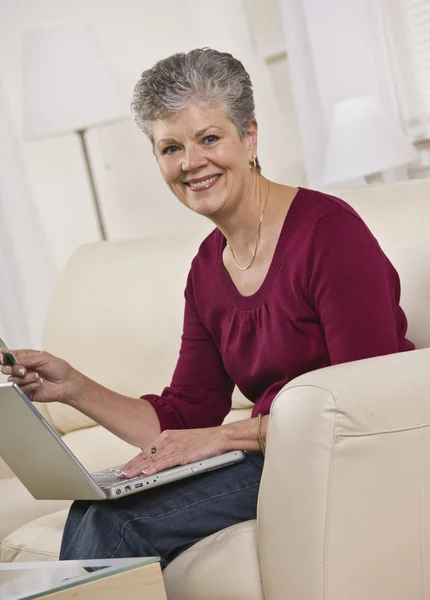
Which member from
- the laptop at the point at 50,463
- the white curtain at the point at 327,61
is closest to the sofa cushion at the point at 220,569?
the laptop at the point at 50,463

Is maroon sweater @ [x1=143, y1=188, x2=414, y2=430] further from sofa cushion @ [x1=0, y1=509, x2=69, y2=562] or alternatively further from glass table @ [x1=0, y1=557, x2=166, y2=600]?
glass table @ [x1=0, y1=557, x2=166, y2=600]

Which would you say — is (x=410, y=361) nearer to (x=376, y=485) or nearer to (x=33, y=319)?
(x=376, y=485)

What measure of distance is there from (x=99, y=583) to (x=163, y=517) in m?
0.34

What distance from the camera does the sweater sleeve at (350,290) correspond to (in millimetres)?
1484

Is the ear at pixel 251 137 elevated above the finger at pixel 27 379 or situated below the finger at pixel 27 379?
above

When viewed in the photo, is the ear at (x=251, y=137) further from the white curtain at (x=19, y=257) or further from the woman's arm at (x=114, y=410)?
the white curtain at (x=19, y=257)

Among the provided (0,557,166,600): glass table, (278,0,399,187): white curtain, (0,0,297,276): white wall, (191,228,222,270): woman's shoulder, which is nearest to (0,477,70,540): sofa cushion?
(191,228,222,270): woman's shoulder

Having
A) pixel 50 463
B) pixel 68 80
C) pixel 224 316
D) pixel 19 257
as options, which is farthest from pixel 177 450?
pixel 19 257

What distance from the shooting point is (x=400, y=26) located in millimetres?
2781

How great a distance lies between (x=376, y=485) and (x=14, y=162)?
2.51 metres

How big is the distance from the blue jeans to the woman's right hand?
9.3 inches

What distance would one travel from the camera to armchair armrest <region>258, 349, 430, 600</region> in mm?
1275

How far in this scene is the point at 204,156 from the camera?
165 cm

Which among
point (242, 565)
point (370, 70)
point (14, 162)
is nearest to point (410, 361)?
point (242, 565)
